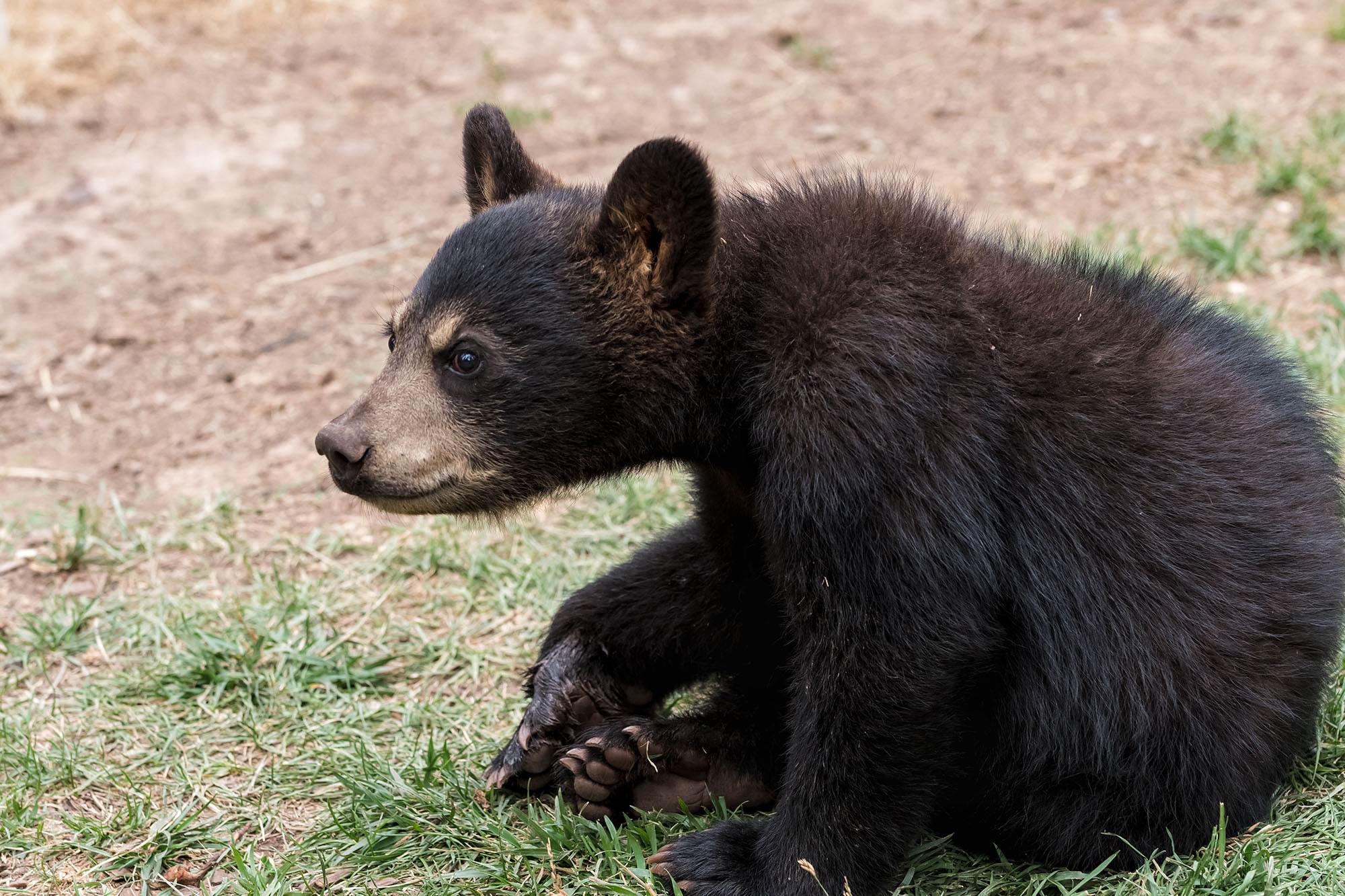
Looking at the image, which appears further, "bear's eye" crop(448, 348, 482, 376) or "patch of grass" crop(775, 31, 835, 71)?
"patch of grass" crop(775, 31, 835, 71)

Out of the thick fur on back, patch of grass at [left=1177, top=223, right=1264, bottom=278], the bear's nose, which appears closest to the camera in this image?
the thick fur on back

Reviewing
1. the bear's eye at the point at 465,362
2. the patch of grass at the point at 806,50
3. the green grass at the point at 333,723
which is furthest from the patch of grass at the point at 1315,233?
the bear's eye at the point at 465,362

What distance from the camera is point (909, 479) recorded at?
141 inches

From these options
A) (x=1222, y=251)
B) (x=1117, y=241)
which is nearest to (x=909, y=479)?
(x=1222, y=251)

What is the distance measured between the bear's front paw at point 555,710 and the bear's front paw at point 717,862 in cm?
60

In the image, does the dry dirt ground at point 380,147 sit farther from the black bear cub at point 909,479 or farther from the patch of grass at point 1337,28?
the black bear cub at point 909,479

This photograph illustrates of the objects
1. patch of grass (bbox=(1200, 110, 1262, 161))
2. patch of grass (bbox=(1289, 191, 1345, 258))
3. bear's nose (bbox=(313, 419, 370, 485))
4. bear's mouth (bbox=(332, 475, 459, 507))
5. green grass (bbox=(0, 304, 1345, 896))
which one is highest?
patch of grass (bbox=(1200, 110, 1262, 161))

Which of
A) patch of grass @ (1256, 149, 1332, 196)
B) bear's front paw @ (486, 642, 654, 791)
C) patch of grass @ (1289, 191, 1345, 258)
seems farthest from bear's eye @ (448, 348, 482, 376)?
patch of grass @ (1256, 149, 1332, 196)

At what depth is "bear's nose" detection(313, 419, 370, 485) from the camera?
3879 millimetres

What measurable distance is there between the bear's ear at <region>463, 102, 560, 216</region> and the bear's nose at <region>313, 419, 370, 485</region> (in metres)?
0.98

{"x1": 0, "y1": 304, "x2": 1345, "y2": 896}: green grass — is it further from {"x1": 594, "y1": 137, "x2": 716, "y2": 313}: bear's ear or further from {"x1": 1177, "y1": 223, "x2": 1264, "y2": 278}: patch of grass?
{"x1": 594, "y1": 137, "x2": 716, "y2": 313}: bear's ear

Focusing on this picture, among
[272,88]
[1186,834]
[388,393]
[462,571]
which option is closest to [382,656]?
[462,571]

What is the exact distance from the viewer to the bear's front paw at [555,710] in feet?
14.4

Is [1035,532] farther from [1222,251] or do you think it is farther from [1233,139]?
[1233,139]
